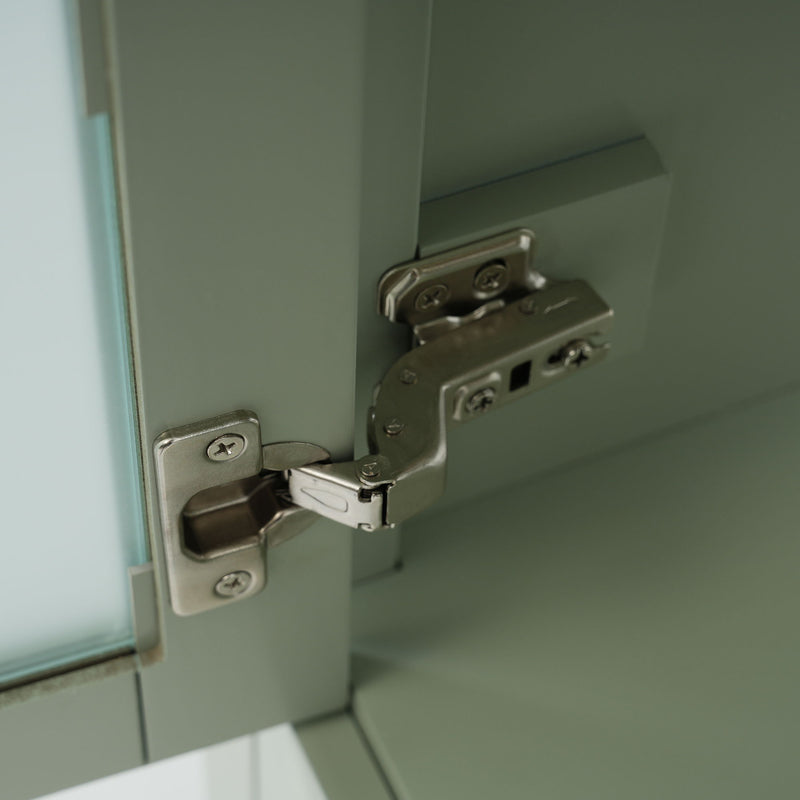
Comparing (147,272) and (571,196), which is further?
(571,196)

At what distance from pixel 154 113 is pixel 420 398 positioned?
229 millimetres

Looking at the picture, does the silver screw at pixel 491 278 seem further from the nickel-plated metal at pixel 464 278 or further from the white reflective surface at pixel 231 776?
the white reflective surface at pixel 231 776

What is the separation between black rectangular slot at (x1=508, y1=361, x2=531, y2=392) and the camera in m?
0.65

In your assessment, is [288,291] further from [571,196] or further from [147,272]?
[571,196]

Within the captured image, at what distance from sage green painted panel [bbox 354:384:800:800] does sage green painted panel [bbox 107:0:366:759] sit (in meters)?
0.13

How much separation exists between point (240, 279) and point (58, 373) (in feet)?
0.32

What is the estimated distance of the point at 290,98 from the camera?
0.46m

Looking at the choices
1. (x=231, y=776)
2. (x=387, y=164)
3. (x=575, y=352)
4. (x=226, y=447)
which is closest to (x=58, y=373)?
→ (x=226, y=447)

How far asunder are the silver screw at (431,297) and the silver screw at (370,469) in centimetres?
10

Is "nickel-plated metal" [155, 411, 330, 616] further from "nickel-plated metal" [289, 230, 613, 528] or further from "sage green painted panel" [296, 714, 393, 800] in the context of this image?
"sage green painted panel" [296, 714, 393, 800]

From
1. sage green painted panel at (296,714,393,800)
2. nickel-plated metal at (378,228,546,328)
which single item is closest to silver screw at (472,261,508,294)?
nickel-plated metal at (378,228,546,328)

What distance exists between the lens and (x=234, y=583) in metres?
0.61

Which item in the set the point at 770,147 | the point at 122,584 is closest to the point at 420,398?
the point at 122,584

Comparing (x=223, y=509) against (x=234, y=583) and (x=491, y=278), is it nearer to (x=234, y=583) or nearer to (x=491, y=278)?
(x=234, y=583)
